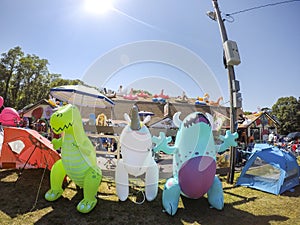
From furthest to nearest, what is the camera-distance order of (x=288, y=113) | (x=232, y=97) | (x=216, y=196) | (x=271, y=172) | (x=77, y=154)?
(x=288, y=113) < (x=232, y=97) < (x=271, y=172) < (x=216, y=196) < (x=77, y=154)

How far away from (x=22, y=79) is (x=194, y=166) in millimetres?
24727

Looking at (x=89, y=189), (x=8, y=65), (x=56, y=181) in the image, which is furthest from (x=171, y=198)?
(x=8, y=65)

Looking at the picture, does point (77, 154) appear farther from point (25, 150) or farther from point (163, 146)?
point (25, 150)

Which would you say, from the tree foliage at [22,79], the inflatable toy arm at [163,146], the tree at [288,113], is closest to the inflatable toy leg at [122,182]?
the inflatable toy arm at [163,146]

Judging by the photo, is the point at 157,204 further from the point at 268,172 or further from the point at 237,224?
the point at 268,172

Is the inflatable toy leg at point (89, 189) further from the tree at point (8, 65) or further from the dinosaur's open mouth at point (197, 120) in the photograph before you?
the tree at point (8, 65)

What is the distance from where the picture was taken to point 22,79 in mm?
21906

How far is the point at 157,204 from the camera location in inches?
135

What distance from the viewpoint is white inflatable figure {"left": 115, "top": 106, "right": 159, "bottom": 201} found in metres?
3.29

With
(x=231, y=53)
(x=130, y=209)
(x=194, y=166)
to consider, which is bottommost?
(x=130, y=209)

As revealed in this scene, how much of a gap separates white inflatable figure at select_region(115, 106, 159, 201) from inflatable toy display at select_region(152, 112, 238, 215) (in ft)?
1.35

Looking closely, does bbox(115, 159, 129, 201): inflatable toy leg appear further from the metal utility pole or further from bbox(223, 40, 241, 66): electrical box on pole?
bbox(223, 40, 241, 66): electrical box on pole

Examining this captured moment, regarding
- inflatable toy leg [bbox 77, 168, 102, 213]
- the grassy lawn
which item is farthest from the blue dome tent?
inflatable toy leg [bbox 77, 168, 102, 213]

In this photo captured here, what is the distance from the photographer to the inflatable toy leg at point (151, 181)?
3.47 m
